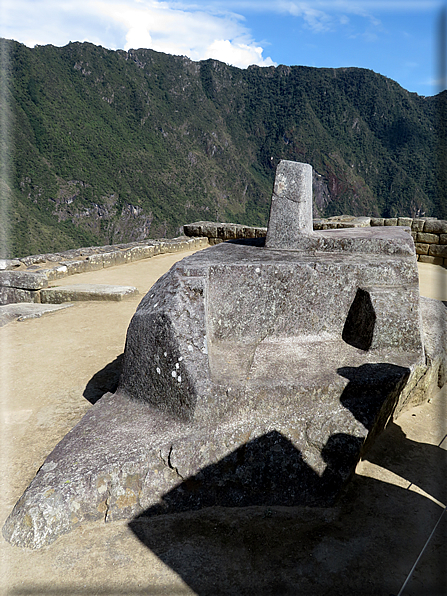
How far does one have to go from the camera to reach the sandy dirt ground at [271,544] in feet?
6.10

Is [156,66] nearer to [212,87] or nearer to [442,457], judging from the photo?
[212,87]

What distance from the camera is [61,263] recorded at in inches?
356

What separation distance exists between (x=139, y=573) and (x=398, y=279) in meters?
2.46

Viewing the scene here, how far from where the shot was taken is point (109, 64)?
9181 cm

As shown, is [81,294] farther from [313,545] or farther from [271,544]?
[313,545]

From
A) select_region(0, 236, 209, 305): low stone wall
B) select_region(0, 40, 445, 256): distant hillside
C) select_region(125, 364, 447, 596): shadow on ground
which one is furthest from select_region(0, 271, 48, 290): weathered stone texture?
select_region(0, 40, 445, 256): distant hillside

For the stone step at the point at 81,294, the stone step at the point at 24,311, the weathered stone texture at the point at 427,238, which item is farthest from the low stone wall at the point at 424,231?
the stone step at the point at 24,311

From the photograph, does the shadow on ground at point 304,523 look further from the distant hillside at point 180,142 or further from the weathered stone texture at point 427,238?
the distant hillside at point 180,142

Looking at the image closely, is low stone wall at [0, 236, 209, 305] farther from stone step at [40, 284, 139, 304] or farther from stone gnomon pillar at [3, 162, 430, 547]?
stone gnomon pillar at [3, 162, 430, 547]

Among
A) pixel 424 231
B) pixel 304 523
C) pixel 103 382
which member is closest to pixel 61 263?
pixel 103 382

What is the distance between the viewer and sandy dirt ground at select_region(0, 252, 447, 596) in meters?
1.86

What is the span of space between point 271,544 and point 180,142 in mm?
96802

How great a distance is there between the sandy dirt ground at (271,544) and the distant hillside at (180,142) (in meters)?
45.0

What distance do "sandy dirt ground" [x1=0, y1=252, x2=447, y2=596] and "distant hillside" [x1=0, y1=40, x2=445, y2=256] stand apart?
148 feet
